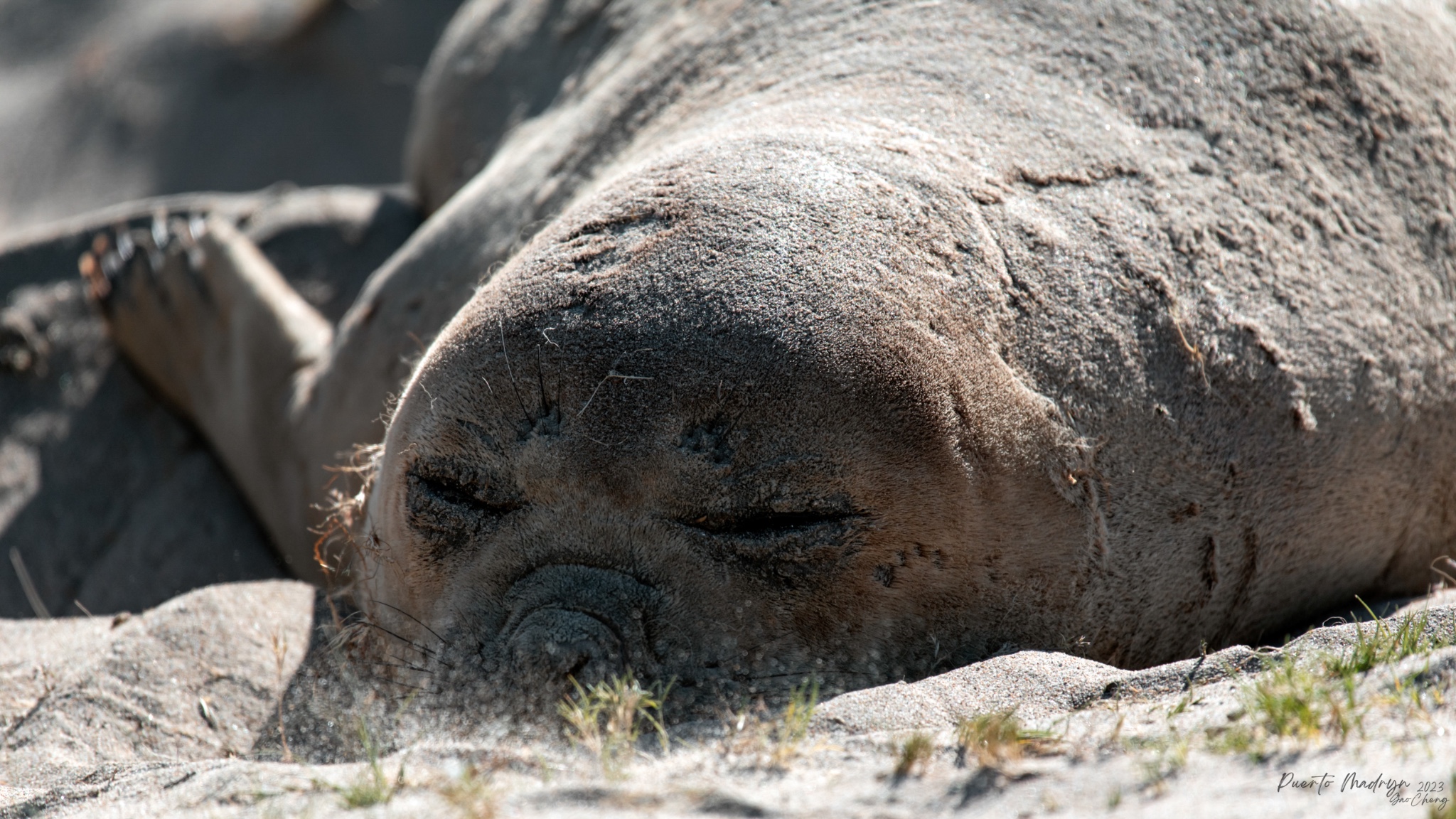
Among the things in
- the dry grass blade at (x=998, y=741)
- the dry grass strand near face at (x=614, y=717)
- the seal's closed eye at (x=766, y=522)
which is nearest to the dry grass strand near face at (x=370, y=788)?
the dry grass strand near face at (x=614, y=717)

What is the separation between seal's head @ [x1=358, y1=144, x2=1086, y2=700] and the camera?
1999 mm

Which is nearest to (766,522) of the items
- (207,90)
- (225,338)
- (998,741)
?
(998,741)

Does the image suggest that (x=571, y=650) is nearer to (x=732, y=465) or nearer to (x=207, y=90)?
(x=732, y=465)

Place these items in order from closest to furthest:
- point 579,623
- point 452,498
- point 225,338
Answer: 1. point 579,623
2. point 452,498
3. point 225,338

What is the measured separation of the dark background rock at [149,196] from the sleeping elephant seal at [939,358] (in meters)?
0.98

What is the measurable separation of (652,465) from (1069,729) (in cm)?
76

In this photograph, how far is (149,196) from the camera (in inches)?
249

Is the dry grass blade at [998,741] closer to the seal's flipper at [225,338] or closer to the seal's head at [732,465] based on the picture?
the seal's head at [732,465]

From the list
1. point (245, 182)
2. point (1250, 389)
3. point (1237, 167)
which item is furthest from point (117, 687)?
point (245, 182)

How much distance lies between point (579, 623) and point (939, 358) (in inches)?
28.9

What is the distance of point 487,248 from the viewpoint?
10.5 ft

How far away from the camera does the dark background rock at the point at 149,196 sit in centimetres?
375

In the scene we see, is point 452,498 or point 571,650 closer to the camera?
point 571,650

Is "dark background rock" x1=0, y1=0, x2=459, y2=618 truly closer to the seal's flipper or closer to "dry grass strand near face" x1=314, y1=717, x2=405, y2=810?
the seal's flipper
